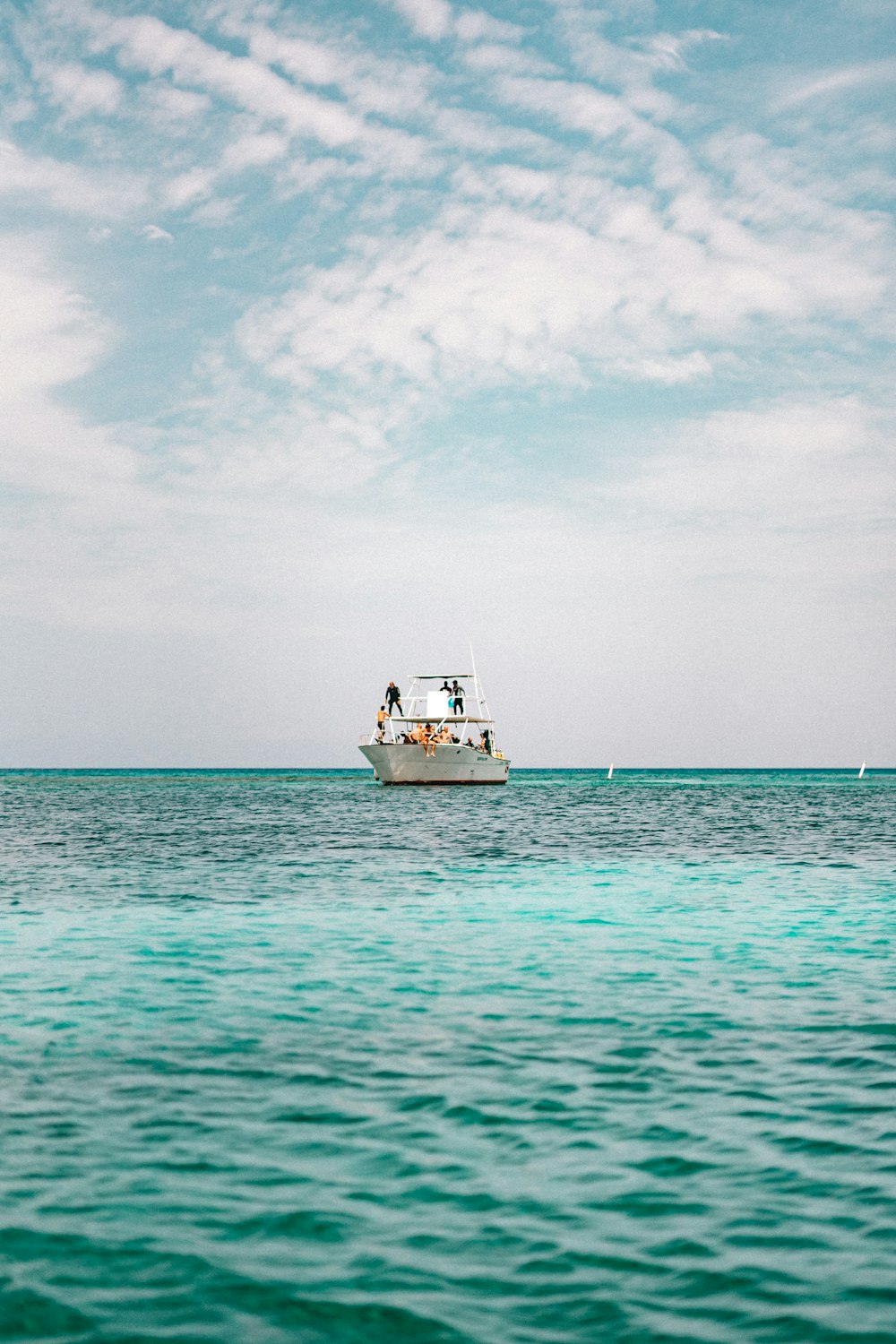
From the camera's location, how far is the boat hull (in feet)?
247

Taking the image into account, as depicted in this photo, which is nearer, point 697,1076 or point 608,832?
point 697,1076

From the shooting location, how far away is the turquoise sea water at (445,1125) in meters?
4.86

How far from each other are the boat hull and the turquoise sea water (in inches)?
2239

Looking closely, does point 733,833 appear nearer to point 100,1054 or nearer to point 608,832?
point 608,832

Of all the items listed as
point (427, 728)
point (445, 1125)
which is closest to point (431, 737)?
point (427, 728)

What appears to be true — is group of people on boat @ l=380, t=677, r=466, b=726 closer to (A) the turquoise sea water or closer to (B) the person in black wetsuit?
(B) the person in black wetsuit

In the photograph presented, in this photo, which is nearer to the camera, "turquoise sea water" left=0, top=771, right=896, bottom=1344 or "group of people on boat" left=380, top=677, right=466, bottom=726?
"turquoise sea water" left=0, top=771, right=896, bottom=1344

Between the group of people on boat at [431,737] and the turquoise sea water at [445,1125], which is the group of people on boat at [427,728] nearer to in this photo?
the group of people on boat at [431,737]

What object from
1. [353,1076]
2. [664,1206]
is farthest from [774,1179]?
[353,1076]

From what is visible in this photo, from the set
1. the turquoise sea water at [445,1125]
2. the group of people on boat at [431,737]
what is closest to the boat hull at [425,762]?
the group of people on boat at [431,737]

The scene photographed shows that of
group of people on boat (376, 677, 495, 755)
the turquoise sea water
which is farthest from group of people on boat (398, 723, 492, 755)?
the turquoise sea water

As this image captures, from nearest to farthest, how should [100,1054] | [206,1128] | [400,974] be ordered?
[206,1128]
[100,1054]
[400,974]

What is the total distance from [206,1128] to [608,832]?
1336 inches

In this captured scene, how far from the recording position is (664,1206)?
19.2ft
